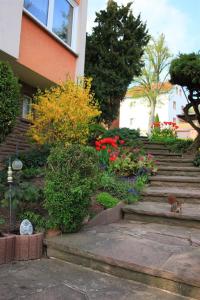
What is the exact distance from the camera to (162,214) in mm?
4566

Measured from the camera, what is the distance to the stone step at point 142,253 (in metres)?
2.67

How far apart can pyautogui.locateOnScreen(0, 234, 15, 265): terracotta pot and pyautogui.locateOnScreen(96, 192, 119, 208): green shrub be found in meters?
1.71

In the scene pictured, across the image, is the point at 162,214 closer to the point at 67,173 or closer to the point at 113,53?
the point at 67,173

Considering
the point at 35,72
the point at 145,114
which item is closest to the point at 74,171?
the point at 35,72

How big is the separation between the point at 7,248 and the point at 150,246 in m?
1.65

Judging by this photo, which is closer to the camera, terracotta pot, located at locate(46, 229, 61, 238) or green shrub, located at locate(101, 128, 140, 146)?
terracotta pot, located at locate(46, 229, 61, 238)

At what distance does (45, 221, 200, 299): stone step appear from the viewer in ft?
8.75

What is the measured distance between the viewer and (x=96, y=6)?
41.9 feet

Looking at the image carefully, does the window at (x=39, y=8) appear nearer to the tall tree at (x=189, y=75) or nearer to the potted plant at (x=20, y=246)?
the tall tree at (x=189, y=75)

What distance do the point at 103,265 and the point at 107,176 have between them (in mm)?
2865

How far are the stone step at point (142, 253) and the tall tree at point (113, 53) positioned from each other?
7.99m

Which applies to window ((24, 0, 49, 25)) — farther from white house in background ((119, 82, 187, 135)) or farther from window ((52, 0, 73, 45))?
white house in background ((119, 82, 187, 135))

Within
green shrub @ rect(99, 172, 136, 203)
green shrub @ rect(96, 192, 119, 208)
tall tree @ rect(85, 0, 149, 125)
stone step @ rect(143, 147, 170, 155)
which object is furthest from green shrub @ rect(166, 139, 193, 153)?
green shrub @ rect(96, 192, 119, 208)

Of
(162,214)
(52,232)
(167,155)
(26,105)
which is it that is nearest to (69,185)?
(52,232)
